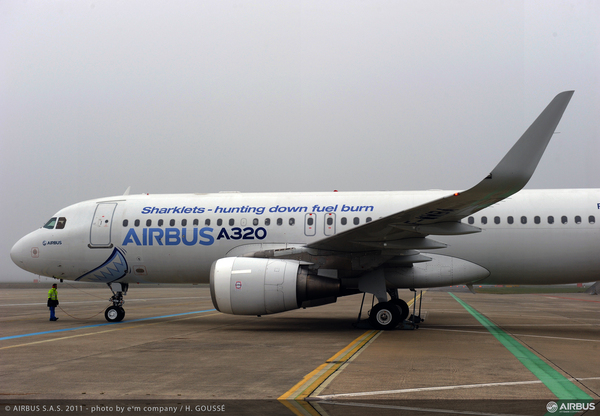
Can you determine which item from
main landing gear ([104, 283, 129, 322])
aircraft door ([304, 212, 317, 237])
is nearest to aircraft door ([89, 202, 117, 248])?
main landing gear ([104, 283, 129, 322])

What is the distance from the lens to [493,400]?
5.77 m

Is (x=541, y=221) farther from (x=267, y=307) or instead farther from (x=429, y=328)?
(x=267, y=307)

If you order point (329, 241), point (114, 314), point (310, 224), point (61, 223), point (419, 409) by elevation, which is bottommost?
point (114, 314)

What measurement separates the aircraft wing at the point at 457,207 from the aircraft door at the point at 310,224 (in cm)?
155

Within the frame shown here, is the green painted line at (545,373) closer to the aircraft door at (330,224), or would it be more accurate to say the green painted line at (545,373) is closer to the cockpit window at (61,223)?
the aircraft door at (330,224)

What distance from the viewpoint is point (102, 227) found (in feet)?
51.1

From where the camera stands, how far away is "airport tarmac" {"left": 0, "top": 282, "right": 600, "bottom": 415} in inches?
229

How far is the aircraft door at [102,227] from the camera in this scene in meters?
15.4

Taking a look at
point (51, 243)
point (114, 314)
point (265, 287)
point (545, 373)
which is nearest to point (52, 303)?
point (51, 243)

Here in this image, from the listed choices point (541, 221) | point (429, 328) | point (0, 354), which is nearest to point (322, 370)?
point (0, 354)

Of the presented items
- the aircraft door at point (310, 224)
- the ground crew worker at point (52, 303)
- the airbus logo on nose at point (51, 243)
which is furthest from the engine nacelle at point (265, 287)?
the ground crew worker at point (52, 303)

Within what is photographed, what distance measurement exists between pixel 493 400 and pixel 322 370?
2.59 metres

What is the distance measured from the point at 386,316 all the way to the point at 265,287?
3.18 meters

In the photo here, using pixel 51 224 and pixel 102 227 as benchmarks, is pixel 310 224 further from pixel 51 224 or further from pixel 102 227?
pixel 51 224
